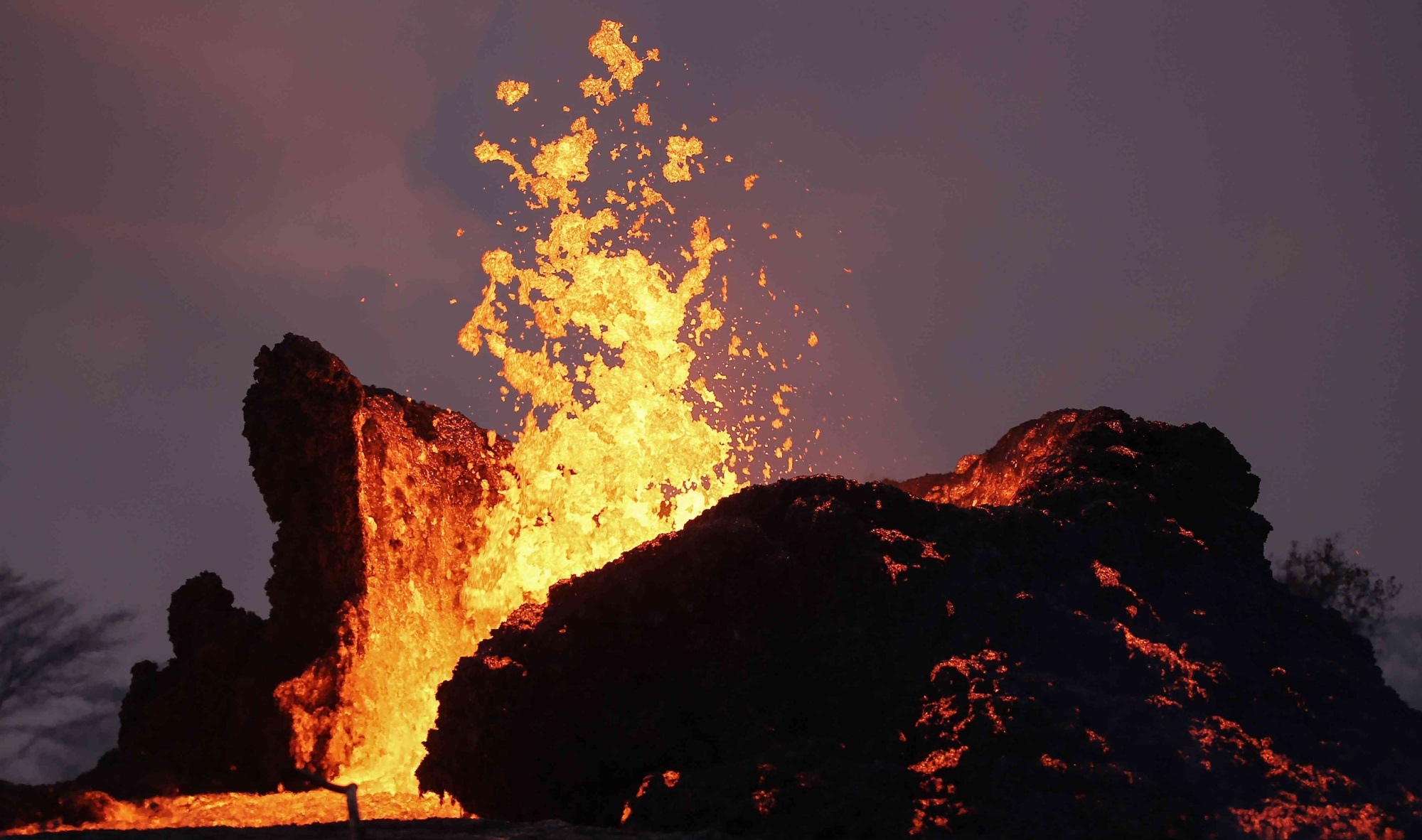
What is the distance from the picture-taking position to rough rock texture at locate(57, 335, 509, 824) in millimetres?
11102

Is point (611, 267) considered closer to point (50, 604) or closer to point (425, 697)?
point (425, 697)

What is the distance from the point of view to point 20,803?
8758mm

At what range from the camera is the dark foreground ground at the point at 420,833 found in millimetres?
6434

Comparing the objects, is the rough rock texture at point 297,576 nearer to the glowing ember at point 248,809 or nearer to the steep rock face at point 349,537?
the steep rock face at point 349,537

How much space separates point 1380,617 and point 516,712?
27.7 meters

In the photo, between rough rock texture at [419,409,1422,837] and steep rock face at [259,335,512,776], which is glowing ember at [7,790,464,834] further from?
steep rock face at [259,335,512,776]

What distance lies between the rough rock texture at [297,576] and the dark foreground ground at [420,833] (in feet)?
12.7

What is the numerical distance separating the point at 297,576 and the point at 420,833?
5.84 metres

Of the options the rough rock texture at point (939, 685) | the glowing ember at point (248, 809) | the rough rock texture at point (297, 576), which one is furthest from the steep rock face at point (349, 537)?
the rough rock texture at point (939, 685)

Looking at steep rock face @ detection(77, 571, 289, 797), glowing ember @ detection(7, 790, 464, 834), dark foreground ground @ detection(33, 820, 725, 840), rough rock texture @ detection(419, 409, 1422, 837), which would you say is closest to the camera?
dark foreground ground @ detection(33, 820, 725, 840)

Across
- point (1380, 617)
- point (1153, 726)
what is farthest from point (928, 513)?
point (1380, 617)

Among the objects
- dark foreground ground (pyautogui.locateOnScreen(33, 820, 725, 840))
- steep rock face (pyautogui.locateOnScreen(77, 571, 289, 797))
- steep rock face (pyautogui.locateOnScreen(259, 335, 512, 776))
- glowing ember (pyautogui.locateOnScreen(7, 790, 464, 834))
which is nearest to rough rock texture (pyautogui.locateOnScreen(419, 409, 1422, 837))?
glowing ember (pyautogui.locateOnScreen(7, 790, 464, 834))

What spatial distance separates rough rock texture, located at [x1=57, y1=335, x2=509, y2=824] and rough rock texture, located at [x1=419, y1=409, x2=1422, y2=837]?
3.17 metres

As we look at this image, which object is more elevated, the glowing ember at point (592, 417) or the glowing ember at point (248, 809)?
the glowing ember at point (592, 417)
